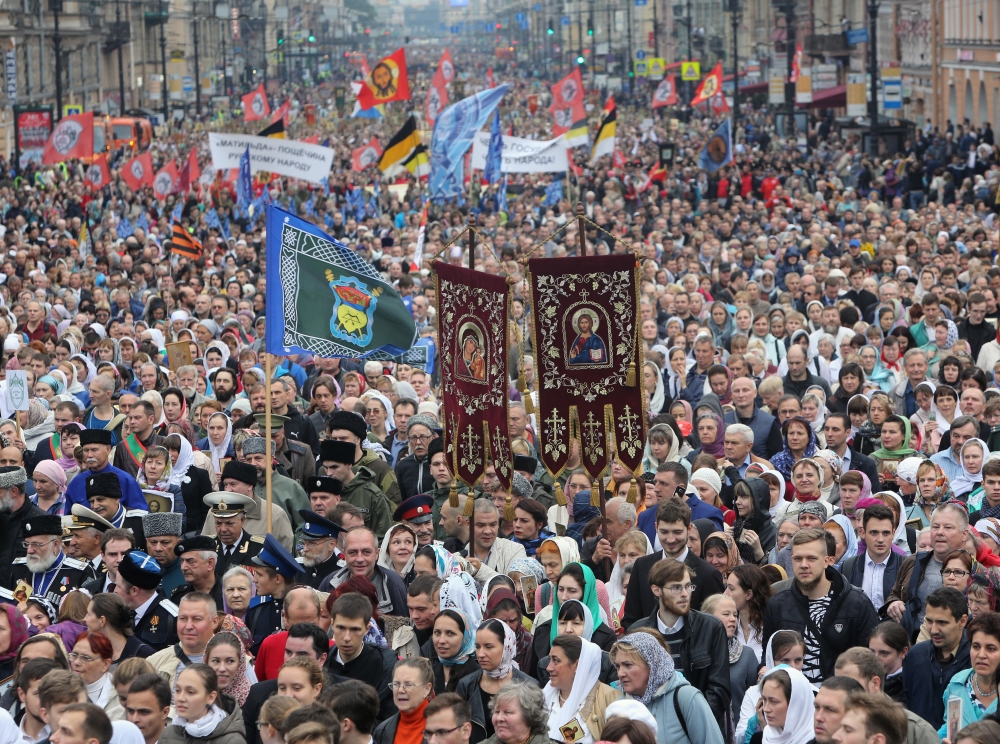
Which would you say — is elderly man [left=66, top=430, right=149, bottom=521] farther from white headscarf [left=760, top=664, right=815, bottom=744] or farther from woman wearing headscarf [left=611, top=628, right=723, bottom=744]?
white headscarf [left=760, top=664, right=815, bottom=744]

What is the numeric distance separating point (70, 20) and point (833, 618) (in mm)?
70923

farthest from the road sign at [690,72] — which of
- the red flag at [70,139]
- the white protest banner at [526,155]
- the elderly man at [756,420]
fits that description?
the elderly man at [756,420]

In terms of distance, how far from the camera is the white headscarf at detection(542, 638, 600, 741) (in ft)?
22.6

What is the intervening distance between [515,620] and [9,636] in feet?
7.51

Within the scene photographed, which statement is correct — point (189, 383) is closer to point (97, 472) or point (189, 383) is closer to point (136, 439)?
point (136, 439)

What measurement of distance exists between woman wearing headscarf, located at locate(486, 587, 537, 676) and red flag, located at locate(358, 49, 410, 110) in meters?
29.4

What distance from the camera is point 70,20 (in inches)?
2904

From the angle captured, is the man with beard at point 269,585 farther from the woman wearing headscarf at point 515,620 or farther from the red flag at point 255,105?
the red flag at point 255,105

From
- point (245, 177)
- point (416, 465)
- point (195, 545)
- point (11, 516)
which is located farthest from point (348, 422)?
point (245, 177)

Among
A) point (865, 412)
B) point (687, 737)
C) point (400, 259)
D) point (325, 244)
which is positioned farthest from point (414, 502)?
point (400, 259)

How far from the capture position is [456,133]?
26.8 meters

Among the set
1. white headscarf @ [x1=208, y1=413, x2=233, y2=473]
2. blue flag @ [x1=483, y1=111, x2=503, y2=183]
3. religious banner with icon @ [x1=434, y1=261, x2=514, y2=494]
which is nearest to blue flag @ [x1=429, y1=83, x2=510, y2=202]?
blue flag @ [x1=483, y1=111, x2=503, y2=183]

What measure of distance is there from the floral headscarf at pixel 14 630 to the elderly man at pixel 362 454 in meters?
3.53

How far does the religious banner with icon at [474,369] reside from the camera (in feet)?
32.1
